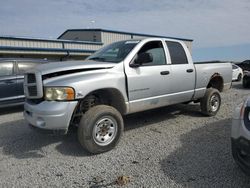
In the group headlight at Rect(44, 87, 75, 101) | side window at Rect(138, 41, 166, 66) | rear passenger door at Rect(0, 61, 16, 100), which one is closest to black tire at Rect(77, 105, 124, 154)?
headlight at Rect(44, 87, 75, 101)

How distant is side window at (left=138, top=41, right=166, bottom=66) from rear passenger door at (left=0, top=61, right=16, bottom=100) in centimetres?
459

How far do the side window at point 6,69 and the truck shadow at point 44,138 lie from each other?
176 cm

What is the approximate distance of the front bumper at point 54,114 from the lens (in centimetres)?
408

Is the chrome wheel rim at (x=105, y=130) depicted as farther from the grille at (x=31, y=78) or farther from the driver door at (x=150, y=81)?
the grille at (x=31, y=78)

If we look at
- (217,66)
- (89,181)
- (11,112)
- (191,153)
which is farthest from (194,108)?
(11,112)

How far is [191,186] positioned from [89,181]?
4.40 feet

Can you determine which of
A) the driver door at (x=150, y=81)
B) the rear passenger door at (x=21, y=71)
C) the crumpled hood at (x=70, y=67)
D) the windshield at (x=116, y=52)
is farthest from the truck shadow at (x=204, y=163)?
the rear passenger door at (x=21, y=71)

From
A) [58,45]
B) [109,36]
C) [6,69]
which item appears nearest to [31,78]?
[6,69]

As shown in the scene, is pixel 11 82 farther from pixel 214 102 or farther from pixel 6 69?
pixel 214 102

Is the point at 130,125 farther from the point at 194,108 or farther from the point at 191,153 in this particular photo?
the point at 194,108

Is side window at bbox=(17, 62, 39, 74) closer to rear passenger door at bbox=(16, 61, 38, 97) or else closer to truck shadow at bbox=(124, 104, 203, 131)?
rear passenger door at bbox=(16, 61, 38, 97)

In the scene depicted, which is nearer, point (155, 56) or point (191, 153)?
point (191, 153)

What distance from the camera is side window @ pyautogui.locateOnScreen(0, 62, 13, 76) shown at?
7953 millimetres

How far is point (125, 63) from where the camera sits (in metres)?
4.89
